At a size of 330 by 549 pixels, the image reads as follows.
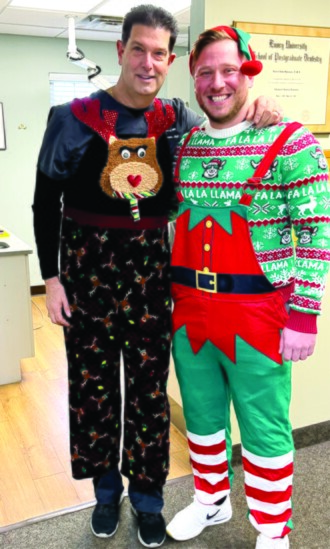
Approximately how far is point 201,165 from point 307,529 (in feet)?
4.11

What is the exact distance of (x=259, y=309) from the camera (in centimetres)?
137

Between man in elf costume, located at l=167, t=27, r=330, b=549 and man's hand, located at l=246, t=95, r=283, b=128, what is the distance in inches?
0.8

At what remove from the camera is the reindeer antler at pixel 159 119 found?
4.73 ft

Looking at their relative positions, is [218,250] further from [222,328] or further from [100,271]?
[100,271]

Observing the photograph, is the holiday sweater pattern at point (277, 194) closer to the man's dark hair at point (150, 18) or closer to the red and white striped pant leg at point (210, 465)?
the man's dark hair at point (150, 18)

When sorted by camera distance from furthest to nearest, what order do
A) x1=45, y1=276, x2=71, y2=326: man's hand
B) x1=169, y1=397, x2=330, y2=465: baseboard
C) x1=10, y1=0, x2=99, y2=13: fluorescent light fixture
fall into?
x1=10, y1=0, x2=99, y2=13: fluorescent light fixture
x1=169, y1=397, x2=330, y2=465: baseboard
x1=45, y1=276, x2=71, y2=326: man's hand

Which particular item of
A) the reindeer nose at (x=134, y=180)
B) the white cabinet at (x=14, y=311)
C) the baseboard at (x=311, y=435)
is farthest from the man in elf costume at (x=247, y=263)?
the white cabinet at (x=14, y=311)

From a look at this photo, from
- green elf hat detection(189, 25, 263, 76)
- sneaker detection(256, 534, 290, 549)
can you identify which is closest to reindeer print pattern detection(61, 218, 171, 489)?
sneaker detection(256, 534, 290, 549)

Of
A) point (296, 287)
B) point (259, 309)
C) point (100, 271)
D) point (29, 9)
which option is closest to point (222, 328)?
point (259, 309)

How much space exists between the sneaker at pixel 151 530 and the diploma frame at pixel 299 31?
1.47 metres

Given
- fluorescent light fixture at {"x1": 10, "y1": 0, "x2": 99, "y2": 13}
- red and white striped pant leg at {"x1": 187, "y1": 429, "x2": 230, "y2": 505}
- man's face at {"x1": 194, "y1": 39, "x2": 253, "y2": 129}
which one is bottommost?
red and white striped pant leg at {"x1": 187, "y1": 429, "x2": 230, "y2": 505}

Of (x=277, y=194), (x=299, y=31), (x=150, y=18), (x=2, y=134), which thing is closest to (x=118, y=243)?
(x=277, y=194)

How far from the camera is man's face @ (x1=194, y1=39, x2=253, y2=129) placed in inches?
51.2

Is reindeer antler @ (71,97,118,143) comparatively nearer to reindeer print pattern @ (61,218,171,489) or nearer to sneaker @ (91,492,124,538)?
reindeer print pattern @ (61,218,171,489)
